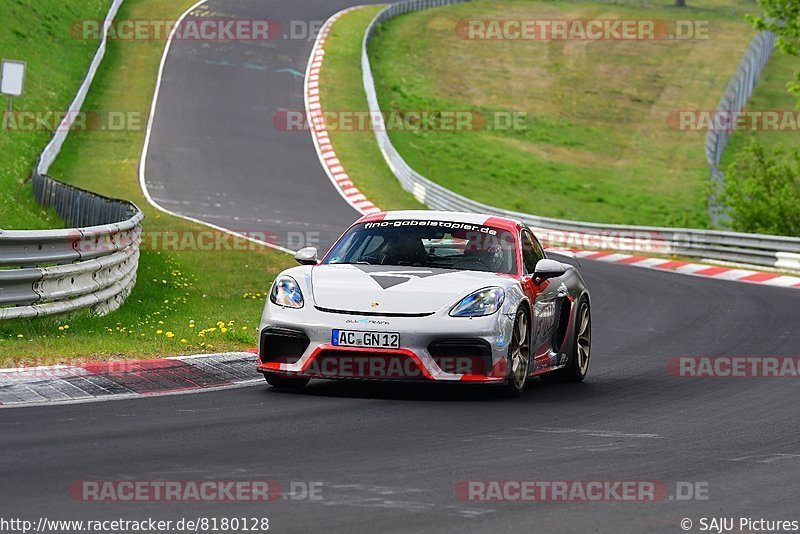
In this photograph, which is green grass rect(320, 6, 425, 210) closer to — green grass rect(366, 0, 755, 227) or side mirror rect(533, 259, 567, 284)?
green grass rect(366, 0, 755, 227)

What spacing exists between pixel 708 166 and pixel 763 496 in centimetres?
4906

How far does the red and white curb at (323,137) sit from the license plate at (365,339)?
2231 cm

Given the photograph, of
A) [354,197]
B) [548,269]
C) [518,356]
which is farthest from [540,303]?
[354,197]

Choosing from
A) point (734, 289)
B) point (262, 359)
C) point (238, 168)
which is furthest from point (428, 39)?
point (262, 359)

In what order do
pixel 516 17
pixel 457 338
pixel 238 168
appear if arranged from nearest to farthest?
pixel 457 338, pixel 238 168, pixel 516 17

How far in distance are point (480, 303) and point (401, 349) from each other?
73cm

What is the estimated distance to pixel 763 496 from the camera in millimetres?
6910

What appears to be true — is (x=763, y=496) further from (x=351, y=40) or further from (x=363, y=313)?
(x=351, y=40)

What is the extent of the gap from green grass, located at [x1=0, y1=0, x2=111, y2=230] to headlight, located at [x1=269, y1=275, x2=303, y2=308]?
55.9 feet

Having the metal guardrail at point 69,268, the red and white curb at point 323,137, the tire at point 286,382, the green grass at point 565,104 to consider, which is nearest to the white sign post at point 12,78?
the metal guardrail at point 69,268

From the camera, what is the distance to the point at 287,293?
10367 millimetres

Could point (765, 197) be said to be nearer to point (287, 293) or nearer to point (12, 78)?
point (12, 78)

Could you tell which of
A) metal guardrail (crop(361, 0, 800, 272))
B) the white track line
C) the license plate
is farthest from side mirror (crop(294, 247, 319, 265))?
metal guardrail (crop(361, 0, 800, 272))

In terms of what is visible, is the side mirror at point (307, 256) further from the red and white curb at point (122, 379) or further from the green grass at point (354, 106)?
the green grass at point (354, 106)
